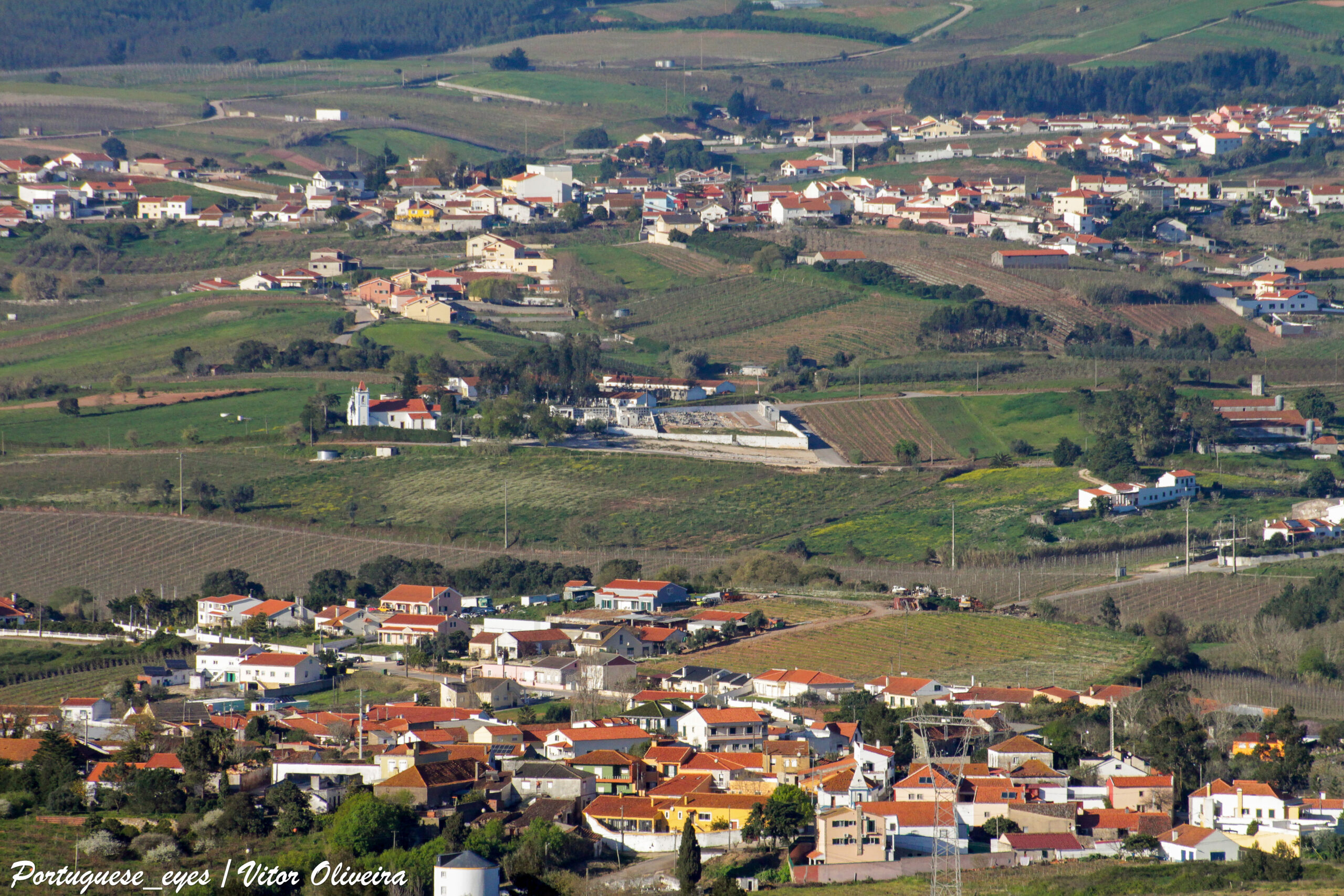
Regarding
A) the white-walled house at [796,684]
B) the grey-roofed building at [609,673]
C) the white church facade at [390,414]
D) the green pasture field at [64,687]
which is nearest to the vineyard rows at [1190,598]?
the white-walled house at [796,684]

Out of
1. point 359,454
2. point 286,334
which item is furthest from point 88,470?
point 286,334

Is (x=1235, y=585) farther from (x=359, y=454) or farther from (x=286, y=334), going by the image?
(x=286, y=334)

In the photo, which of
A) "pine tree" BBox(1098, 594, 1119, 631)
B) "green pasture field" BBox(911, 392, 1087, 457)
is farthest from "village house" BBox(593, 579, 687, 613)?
"green pasture field" BBox(911, 392, 1087, 457)

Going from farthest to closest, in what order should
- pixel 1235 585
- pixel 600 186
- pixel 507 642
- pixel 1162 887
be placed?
pixel 600 186 < pixel 1235 585 < pixel 507 642 < pixel 1162 887

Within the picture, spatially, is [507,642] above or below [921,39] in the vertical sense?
below

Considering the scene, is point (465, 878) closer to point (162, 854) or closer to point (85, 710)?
point (162, 854)

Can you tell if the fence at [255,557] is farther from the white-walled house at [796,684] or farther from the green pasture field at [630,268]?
the green pasture field at [630,268]
